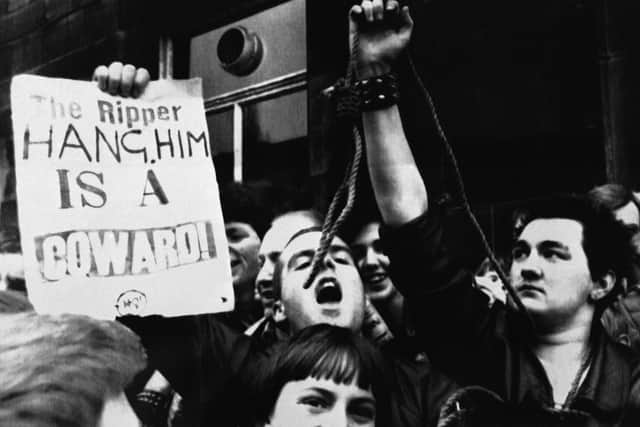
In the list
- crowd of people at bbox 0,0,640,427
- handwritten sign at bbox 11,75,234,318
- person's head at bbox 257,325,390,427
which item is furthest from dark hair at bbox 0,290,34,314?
person's head at bbox 257,325,390,427

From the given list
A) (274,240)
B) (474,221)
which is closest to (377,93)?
(474,221)

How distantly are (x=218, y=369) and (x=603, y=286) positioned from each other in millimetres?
1006

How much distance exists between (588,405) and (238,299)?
1.13 meters

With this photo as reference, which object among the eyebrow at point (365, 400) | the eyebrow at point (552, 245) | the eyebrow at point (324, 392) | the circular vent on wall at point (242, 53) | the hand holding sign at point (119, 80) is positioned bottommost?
the eyebrow at point (365, 400)

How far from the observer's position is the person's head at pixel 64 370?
1.23m

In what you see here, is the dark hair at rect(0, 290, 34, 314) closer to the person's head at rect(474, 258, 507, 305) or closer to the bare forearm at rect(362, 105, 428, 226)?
the bare forearm at rect(362, 105, 428, 226)

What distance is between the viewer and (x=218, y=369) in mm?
2381

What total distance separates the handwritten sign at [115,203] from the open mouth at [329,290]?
24 centimetres

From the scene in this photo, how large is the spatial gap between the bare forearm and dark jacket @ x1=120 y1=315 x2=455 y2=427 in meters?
0.40

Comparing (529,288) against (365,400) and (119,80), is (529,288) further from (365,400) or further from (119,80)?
(119,80)

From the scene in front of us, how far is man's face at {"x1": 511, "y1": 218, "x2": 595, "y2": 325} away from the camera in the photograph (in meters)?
2.31

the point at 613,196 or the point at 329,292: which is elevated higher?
the point at 613,196

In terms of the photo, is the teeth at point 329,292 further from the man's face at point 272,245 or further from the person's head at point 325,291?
the man's face at point 272,245

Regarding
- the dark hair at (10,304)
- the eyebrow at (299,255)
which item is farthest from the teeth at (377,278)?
the dark hair at (10,304)
